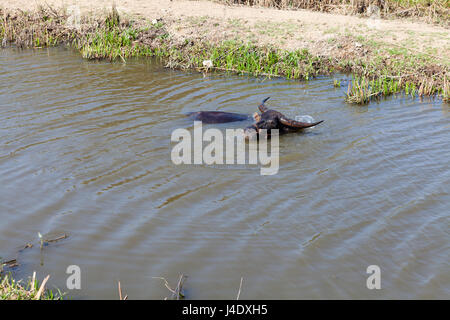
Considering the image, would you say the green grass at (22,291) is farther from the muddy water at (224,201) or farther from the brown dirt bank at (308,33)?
the brown dirt bank at (308,33)

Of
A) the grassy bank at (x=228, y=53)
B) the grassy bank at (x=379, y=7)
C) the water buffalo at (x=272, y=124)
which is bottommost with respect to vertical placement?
the water buffalo at (x=272, y=124)

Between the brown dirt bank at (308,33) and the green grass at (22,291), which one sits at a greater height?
the brown dirt bank at (308,33)

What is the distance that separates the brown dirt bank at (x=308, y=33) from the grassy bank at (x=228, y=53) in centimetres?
2

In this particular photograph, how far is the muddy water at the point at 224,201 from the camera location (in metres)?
3.24

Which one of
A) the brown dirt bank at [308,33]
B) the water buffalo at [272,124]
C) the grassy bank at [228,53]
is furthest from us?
the brown dirt bank at [308,33]

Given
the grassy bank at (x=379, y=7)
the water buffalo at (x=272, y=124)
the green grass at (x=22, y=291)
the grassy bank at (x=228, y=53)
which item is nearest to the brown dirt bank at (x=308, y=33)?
the grassy bank at (x=228, y=53)

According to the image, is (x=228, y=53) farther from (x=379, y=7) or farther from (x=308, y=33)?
(x=379, y=7)

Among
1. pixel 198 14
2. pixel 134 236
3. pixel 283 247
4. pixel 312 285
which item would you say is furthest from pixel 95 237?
pixel 198 14

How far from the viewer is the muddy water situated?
10.6ft

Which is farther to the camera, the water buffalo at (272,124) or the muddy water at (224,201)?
the water buffalo at (272,124)

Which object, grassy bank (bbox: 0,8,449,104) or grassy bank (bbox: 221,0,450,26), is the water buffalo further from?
Answer: grassy bank (bbox: 221,0,450,26)

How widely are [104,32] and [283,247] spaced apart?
6.79 m

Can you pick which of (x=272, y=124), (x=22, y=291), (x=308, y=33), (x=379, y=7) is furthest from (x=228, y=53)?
(x=22, y=291)

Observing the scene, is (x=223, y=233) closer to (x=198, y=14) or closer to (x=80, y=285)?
(x=80, y=285)
